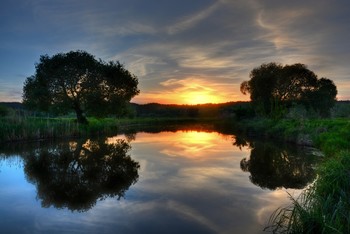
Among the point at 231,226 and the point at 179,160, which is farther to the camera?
the point at 179,160

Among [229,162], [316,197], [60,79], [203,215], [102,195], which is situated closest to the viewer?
[316,197]

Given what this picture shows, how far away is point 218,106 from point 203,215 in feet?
406

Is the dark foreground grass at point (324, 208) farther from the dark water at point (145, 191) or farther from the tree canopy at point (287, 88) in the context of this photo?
the tree canopy at point (287, 88)

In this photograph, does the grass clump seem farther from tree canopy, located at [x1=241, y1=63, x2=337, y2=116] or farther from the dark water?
tree canopy, located at [x1=241, y1=63, x2=337, y2=116]

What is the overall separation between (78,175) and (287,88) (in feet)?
165

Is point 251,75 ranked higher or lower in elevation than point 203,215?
higher

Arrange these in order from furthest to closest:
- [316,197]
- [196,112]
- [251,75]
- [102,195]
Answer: [196,112] < [251,75] < [102,195] < [316,197]

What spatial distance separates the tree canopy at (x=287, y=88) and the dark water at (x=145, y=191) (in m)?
36.4

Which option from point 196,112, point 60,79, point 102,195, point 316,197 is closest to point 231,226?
point 316,197

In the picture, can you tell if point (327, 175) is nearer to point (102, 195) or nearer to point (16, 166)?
point (102, 195)

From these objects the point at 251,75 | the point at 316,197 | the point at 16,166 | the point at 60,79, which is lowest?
the point at 16,166

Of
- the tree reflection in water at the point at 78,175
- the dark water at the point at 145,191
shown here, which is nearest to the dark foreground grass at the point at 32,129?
the tree reflection in water at the point at 78,175

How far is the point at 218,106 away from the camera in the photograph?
132 metres

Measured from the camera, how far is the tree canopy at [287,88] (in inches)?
2178
